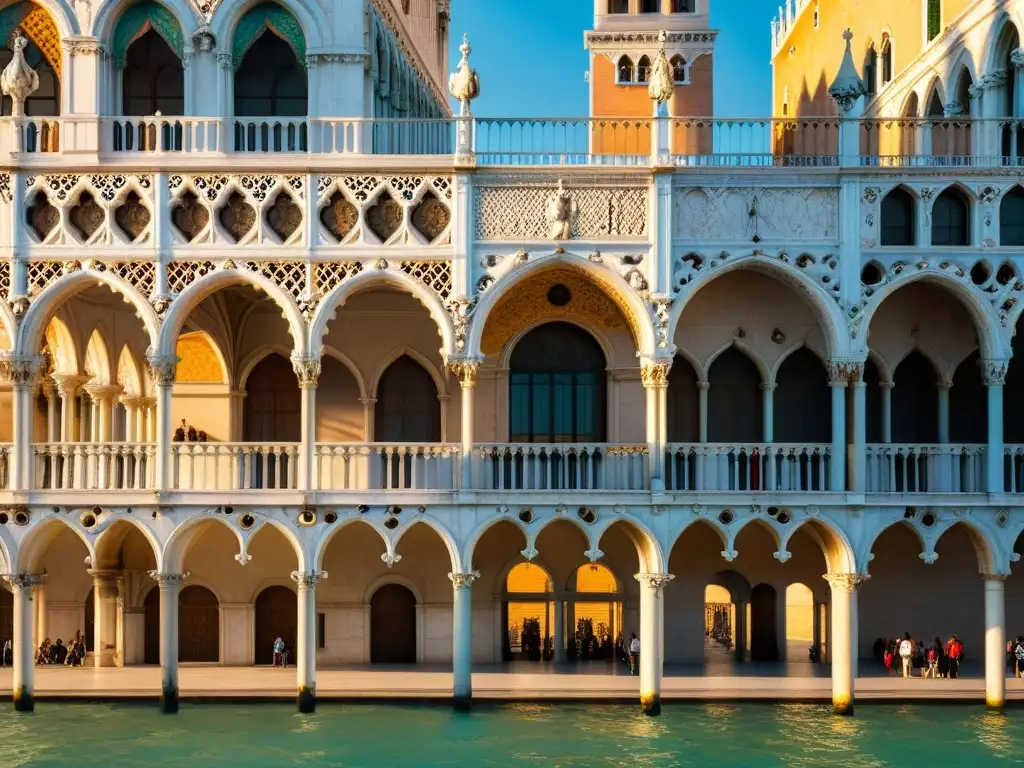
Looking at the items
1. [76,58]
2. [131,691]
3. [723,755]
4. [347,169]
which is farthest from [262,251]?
[723,755]

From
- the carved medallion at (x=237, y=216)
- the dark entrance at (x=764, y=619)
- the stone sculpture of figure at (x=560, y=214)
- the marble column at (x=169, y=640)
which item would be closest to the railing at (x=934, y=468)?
the dark entrance at (x=764, y=619)

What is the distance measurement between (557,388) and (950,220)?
742 cm

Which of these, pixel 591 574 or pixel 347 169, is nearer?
pixel 347 169

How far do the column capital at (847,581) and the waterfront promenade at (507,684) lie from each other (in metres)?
1.91

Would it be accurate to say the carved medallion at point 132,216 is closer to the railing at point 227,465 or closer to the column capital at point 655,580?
the railing at point 227,465

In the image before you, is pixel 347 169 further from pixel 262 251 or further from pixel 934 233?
pixel 934 233

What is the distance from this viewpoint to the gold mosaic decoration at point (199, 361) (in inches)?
1168

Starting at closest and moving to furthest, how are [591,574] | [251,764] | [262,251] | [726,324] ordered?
[251,764] < [262,251] < [726,324] < [591,574]

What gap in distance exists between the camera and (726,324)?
92.4 ft

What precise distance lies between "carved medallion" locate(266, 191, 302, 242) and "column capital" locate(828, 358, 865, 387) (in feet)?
28.4

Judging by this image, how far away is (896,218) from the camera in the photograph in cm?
2555

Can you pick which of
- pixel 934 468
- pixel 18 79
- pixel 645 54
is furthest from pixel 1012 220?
pixel 645 54

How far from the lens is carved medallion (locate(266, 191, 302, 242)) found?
25266 millimetres

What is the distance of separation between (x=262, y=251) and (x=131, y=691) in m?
7.52
